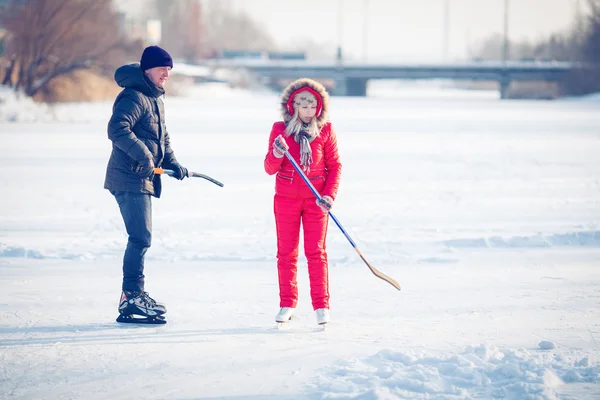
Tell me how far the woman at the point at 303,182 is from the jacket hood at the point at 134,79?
772 millimetres

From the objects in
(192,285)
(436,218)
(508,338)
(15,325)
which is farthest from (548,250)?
(15,325)

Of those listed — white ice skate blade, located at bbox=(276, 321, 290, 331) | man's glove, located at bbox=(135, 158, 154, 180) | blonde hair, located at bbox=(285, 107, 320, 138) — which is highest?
blonde hair, located at bbox=(285, 107, 320, 138)

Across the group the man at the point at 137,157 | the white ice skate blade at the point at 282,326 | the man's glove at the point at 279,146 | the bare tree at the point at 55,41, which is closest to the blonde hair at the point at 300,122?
the man's glove at the point at 279,146

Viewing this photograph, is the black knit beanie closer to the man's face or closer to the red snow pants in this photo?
the man's face

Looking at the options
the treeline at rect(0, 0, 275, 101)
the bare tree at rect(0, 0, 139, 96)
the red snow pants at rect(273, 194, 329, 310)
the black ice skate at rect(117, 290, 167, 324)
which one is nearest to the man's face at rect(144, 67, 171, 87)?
the red snow pants at rect(273, 194, 329, 310)

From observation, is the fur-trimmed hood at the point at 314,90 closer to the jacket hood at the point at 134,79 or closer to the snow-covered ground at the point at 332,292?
the jacket hood at the point at 134,79

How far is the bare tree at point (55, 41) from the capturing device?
92.7 ft

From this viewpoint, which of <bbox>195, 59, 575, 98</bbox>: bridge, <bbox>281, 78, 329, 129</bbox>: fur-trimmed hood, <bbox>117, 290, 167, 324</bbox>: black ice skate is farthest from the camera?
<bbox>195, 59, 575, 98</bbox>: bridge

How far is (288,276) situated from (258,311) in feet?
1.41

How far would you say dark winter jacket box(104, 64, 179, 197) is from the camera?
443 cm

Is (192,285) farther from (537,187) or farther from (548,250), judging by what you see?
(537,187)

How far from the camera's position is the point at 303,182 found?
457 cm

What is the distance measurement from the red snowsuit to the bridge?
186ft

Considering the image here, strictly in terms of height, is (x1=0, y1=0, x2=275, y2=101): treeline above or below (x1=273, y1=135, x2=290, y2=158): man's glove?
above
